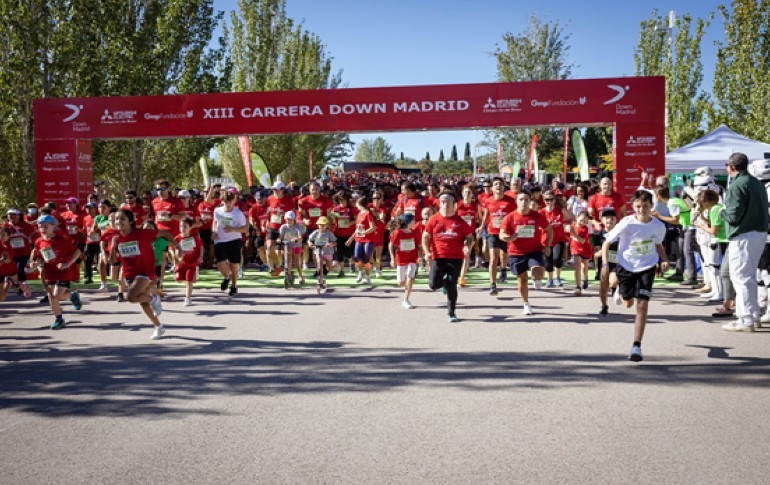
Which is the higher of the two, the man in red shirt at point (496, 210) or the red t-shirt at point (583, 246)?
the man in red shirt at point (496, 210)

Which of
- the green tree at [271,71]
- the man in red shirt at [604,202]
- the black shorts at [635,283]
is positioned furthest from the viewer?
the green tree at [271,71]

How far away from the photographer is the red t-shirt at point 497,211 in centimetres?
1322

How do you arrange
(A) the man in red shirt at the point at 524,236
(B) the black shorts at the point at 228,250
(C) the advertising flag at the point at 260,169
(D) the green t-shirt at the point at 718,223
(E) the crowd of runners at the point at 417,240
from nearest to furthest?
(E) the crowd of runners at the point at 417,240 < (D) the green t-shirt at the point at 718,223 < (A) the man in red shirt at the point at 524,236 < (B) the black shorts at the point at 228,250 < (C) the advertising flag at the point at 260,169

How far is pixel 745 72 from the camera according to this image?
3095cm

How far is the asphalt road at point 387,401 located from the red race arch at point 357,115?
24.1 feet

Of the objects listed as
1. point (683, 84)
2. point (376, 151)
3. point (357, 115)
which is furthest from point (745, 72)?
point (376, 151)

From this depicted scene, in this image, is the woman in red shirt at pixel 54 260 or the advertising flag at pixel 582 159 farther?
the advertising flag at pixel 582 159

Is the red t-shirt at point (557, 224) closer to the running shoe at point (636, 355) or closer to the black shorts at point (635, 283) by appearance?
the black shorts at point (635, 283)

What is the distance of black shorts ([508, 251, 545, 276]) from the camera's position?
10.6 metres

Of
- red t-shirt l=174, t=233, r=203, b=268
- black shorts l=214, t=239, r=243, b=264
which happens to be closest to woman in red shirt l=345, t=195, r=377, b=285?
black shorts l=214, t=239, r=243, b=264

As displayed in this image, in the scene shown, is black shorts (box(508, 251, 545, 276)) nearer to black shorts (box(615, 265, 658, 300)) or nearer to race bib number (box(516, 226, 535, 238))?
race bib number (box(516, 226, 535, 238))

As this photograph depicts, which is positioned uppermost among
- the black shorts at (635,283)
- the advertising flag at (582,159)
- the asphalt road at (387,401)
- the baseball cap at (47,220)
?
the advertising flag at (582,159)

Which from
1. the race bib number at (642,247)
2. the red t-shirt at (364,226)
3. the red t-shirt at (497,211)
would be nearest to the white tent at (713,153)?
the red t-shirt at (497,211)

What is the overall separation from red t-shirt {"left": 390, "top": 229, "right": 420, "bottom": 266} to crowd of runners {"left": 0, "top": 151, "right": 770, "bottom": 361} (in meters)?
0.02
